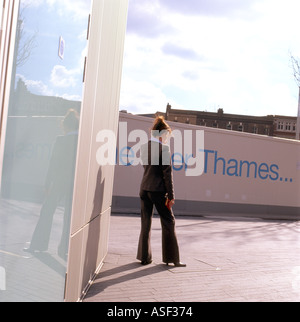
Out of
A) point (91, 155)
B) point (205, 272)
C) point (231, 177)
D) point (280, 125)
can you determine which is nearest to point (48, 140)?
point (91, 155)

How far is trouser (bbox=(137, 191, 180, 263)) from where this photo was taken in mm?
6082

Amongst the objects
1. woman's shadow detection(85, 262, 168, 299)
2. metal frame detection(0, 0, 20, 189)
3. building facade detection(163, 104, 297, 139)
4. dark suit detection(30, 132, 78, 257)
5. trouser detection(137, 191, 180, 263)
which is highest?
building facade detection(163, 104, 297, 139)

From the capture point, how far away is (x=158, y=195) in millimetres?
6078

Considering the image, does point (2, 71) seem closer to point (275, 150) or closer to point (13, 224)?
point (13, 224)

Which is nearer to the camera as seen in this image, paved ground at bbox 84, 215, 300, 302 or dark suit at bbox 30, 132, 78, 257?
dark suit at bbox 30, 132, 78, 257

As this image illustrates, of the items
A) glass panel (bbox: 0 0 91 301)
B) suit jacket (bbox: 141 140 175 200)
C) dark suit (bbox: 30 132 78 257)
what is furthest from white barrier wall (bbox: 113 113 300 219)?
glass panel (bbox: 0 0 91 301)

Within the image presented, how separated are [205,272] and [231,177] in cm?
1079

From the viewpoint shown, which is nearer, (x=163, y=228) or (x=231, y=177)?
(x=163, y=228)

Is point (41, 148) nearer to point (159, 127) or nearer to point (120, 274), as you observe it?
point (120, 274)

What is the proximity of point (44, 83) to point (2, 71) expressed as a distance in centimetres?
62

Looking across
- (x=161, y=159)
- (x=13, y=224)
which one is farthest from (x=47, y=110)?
(x=161, y=159)

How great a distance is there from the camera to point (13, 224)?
2.26 m

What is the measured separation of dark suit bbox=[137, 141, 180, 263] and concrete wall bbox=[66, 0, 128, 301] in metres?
0.90

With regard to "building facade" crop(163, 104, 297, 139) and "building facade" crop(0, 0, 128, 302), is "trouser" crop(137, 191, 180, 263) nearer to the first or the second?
"building facade" crop(0, 0, 128, 302)
